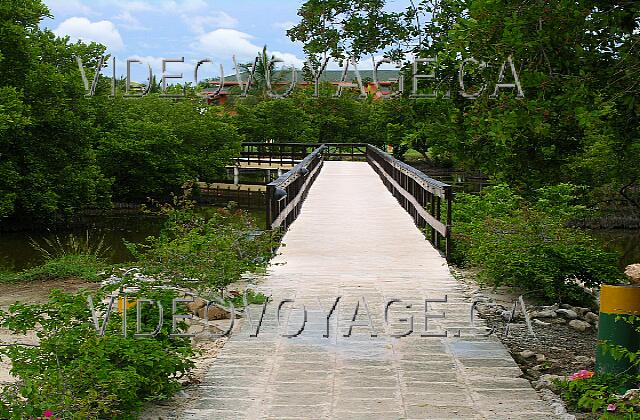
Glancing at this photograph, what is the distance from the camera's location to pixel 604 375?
565cm

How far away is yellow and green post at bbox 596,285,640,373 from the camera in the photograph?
5.65 m

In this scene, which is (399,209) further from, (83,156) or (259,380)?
(83,156)

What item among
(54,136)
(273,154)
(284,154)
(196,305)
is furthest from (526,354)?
(273,154)

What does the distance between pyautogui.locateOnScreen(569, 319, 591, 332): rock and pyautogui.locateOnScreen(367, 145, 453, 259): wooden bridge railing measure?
3.38m

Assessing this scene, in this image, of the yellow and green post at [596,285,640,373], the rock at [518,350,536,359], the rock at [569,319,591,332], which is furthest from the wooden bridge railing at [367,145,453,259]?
the yellow and green post at [596,285,640,373]

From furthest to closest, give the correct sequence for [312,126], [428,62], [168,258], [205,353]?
[312,126] → [168,258] → [428,62] → [205,353]

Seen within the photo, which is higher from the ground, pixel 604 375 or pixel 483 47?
pixel 483 47

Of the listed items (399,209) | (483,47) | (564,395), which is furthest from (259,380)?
(399,209)

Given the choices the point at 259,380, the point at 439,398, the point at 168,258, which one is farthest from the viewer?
the point at 168,258

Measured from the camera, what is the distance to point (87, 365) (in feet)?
15.8

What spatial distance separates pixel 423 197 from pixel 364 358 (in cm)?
856

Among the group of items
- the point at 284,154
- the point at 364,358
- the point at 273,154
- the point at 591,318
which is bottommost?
the point at 273,154

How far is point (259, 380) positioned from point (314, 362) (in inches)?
23.6

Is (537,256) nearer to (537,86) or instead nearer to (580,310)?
(580,310)
